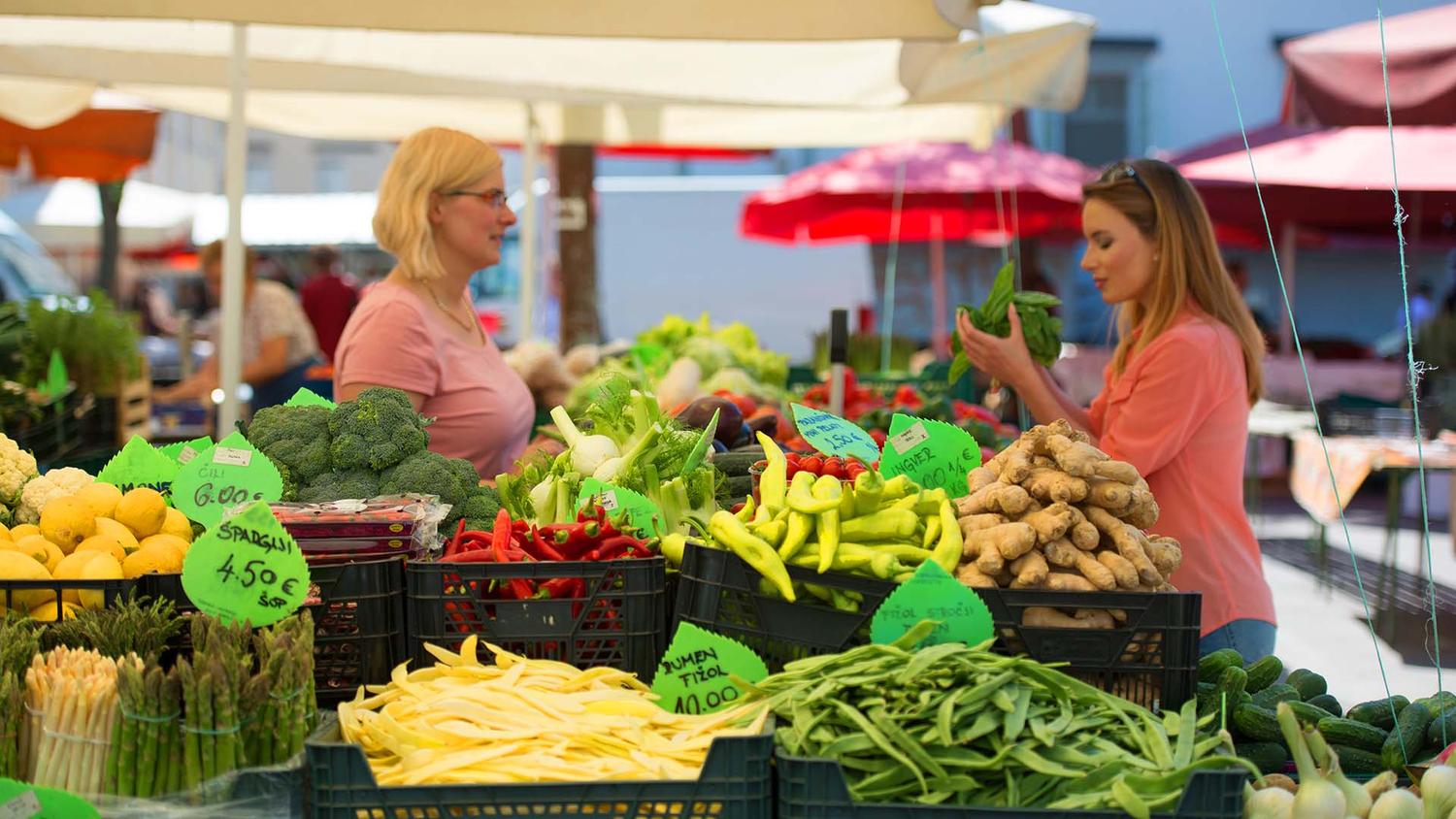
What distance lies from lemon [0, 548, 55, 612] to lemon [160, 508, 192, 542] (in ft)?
0.87

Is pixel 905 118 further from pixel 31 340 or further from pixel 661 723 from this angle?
pixel 661 723

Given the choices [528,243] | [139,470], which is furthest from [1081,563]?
[528,243]

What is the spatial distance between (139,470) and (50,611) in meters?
0.49

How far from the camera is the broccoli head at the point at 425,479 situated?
2799mm

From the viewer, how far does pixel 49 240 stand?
1792cm

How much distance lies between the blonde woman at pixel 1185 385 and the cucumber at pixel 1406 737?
705 millimetres

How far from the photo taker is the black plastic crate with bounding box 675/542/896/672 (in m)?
2.14

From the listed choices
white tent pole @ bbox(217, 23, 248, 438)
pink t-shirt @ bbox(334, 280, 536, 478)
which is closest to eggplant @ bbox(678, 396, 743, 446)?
pink t-shirt @ bbox(334, 280, 536, 478)

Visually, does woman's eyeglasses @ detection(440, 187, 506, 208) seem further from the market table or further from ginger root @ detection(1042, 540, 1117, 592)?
the market table

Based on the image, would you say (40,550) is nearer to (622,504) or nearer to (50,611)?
(50,611)

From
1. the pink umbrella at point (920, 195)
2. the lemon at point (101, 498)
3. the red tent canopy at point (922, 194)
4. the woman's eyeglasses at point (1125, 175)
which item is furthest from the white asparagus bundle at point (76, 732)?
the red tent canopy at point (922, 194)

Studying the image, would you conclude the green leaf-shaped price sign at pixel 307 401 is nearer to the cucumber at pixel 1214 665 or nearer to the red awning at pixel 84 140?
the cucumber at pixel 1214 665

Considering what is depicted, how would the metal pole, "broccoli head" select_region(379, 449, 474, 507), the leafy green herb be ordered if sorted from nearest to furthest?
"broccoli head" select_region(379, 449, 474, 507) → the leafy green herb → the metal pole

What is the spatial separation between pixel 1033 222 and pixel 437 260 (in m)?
9.29
